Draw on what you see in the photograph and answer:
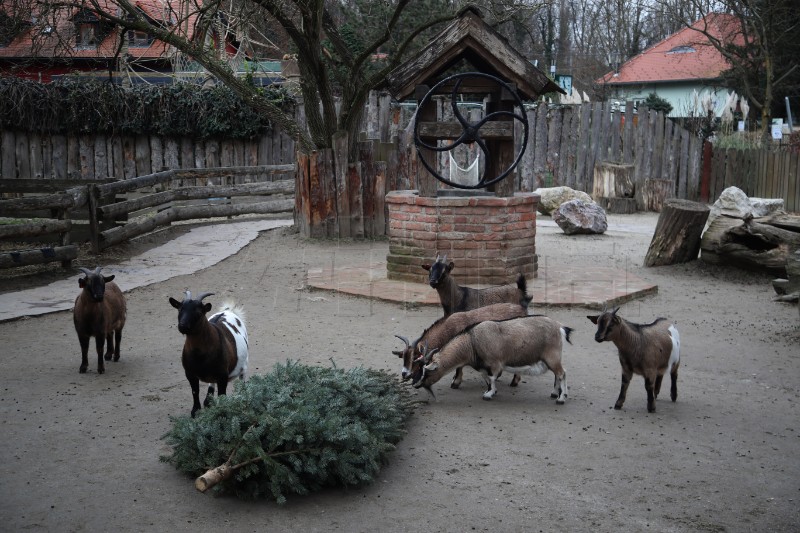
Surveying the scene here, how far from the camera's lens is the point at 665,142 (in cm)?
2184

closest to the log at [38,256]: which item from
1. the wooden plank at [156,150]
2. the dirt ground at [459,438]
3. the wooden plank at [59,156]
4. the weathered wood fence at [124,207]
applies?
the weathered wood fence at [124,207]

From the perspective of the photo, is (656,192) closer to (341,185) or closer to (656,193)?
(656,193)

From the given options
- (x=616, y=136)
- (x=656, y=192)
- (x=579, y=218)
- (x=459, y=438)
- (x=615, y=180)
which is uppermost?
(x=616, y=136)

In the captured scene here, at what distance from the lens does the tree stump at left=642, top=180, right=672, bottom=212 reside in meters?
20.9

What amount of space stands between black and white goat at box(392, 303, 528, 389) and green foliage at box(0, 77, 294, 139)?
14.7m

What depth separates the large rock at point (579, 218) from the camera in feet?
54.2

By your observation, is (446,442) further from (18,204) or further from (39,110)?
(39,110)

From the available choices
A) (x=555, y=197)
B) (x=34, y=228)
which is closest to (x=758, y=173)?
(x=555, y=197)

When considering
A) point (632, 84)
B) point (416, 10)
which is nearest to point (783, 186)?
point (416, 10)

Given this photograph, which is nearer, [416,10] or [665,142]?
[665,142]

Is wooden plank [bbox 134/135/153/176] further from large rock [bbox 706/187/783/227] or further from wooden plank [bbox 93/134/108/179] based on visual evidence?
large rock [bbox 706/187/783/227]

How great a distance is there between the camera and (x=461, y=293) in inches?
A: 353

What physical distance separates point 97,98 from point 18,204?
369 inches

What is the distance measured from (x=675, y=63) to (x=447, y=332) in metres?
41.5
